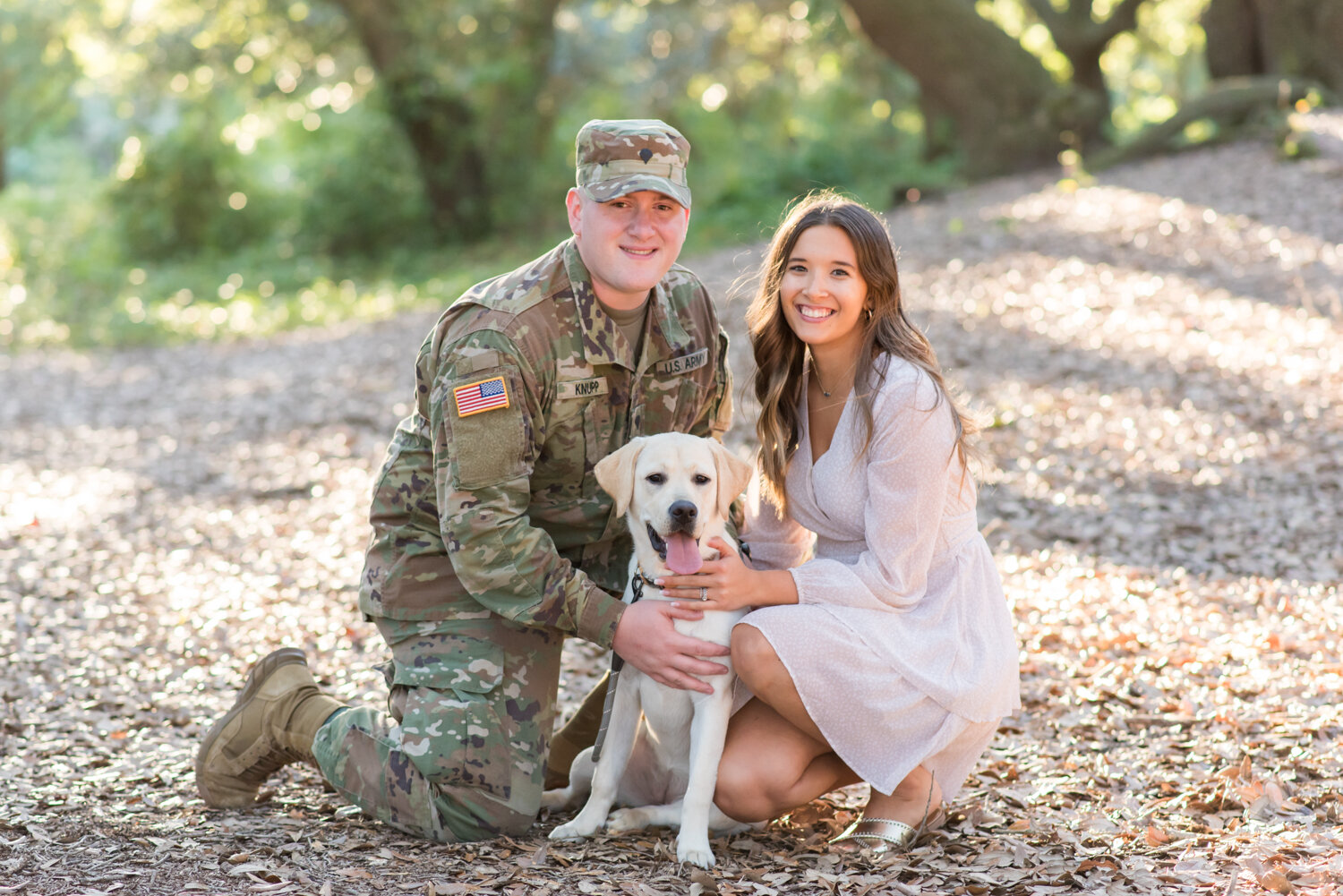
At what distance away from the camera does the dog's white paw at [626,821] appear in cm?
388

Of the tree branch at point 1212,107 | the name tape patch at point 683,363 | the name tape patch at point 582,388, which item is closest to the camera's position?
the name tape patch at point 582,388

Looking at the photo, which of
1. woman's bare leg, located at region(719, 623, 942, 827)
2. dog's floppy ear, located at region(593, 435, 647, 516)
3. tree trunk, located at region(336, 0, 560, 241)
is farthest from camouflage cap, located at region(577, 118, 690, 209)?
tree trunk, located at region(336, 0, 560, 241)

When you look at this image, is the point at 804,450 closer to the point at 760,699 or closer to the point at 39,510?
the point at 760,699

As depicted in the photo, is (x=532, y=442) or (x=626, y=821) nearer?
(x=626, y=821)

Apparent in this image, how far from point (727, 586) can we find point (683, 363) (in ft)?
3.20

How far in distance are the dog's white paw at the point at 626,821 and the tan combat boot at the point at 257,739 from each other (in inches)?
42.6

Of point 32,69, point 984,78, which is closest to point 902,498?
point 984,78

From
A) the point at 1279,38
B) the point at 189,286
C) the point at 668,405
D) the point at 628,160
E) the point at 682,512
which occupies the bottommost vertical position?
the point at 682,512

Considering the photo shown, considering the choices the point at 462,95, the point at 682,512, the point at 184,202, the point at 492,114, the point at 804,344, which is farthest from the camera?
the point at 184,202

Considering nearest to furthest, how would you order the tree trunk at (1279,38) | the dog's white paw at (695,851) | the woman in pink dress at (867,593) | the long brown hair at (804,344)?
the dog's white paw at (695,851) → the woman in pink dress at (867,593) → the long brown hair at (804,344) → the tree trunk at (1279,38)

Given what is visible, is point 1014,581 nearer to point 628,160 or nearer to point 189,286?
point 628,160

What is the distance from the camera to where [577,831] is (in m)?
3.88

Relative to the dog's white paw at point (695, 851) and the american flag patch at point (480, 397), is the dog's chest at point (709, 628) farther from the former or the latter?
the american flag patch at point (480, 397)

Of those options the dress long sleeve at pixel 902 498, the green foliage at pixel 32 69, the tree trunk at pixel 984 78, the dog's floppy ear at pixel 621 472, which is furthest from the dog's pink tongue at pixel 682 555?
the green foliage at pixel 32 69
